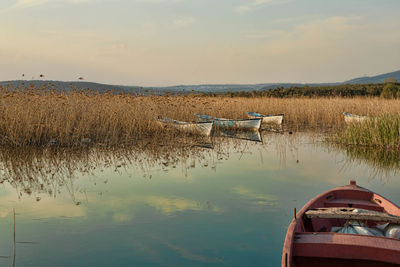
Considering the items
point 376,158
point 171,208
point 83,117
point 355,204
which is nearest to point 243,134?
point 83,117

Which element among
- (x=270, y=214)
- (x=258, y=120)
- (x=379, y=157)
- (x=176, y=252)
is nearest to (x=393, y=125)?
(x=379, y=157)

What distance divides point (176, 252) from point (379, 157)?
808 centimetres

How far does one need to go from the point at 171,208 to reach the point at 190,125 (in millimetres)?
8036

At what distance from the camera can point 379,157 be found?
37.1ft

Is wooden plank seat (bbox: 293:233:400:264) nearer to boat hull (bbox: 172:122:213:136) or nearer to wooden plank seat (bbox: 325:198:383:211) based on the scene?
wooden plank seat (bbox: 325:198:383:211)

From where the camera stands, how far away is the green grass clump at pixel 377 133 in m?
12.1

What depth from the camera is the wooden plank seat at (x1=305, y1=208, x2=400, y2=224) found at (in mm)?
4234

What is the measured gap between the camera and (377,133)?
1255 cm

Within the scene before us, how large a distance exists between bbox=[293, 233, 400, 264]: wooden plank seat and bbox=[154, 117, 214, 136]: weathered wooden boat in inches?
424

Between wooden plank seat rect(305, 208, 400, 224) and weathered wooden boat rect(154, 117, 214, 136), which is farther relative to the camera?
weathered wooden boat rect(154, 117, 214, 136)

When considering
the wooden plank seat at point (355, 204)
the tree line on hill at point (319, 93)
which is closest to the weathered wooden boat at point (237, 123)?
the wooden plank seat at point (355, 204)

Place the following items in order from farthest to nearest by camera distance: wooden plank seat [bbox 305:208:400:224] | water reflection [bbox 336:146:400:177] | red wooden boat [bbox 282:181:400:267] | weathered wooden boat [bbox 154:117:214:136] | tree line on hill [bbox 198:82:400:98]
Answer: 1. tree line on hill [bbox 198:82:400:98]
2. weathered wooden boat [bbox 154:117:214:136]
3. water reflection [bbox 336:146:400:177]
4. wooden plank seat [bbox 305:208:400:224]
5. red wooden boat [bbox 282:181:400:267]

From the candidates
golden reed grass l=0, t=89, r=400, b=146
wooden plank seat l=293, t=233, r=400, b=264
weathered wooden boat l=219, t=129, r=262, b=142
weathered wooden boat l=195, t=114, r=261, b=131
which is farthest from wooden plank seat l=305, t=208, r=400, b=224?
weathered wooden boat l=195, t=114, r=261, b=131

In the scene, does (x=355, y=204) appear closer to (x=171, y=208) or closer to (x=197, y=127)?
(x=171, y=208)
